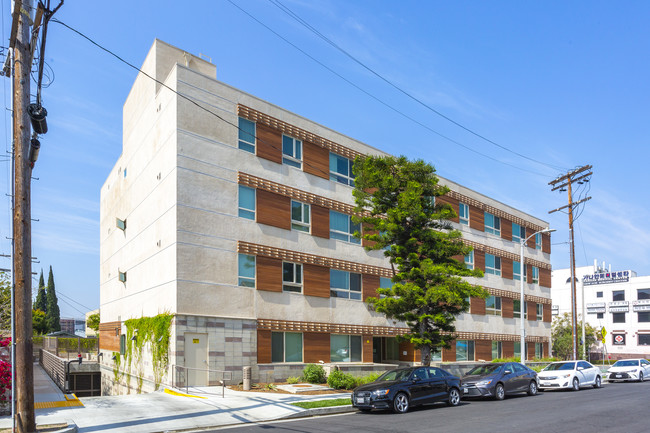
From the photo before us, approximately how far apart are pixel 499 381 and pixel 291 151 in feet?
50.1

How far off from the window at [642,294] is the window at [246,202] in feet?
225

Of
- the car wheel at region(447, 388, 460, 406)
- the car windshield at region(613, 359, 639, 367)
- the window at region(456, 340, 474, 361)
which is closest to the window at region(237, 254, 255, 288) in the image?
the car wheel at region(447, 388, 460, 406)

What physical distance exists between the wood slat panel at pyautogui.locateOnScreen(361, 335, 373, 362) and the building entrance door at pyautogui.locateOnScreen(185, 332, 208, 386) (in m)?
10.6

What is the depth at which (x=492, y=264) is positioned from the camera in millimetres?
44219

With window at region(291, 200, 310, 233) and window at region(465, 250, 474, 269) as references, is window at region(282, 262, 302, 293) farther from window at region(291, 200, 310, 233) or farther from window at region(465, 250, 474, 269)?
window at region(465, 250, 474, 269)

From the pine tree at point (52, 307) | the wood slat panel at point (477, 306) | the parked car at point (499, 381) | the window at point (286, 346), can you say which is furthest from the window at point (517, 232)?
the pine tree at point (52, 307)

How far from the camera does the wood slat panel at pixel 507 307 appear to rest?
4456 centimetres

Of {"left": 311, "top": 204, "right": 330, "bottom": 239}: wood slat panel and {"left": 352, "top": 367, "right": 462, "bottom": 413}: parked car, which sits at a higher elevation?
{"left": 311, "top": 204, "right": 330, "bottom": 239}: wood slat panel

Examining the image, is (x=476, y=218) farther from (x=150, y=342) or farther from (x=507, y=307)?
(x=150, y=342)

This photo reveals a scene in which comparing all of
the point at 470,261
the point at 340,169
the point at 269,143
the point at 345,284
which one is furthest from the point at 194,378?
the point at 470,261

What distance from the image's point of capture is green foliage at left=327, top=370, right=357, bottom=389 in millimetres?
24094

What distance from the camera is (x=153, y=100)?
95.0 feet

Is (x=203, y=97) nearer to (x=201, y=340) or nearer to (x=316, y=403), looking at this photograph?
(x=201, y=340)

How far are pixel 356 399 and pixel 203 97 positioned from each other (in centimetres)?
1546
